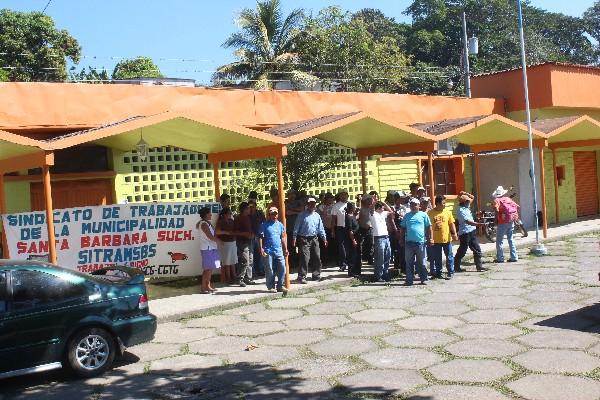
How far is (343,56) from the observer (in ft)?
109

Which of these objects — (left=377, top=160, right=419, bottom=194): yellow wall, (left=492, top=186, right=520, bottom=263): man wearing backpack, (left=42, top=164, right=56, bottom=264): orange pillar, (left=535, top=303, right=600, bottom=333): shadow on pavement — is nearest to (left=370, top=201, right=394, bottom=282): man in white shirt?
(left=492, top=186, right=520, bottom=263): man wearing backpack

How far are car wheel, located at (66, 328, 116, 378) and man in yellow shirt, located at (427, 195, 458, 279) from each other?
6.38 m

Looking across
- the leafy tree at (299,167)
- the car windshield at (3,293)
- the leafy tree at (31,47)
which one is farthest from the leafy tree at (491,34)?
the car windshield at (3,293)

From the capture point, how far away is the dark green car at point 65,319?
20.8 ft

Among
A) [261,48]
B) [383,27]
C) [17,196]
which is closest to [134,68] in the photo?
[261,48]

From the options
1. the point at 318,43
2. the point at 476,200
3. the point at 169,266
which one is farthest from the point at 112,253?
the point at 318,43

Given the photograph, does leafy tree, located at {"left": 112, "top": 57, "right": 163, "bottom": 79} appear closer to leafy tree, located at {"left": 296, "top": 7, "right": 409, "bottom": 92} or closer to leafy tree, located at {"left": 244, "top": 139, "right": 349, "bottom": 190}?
leafy tree, located at {"left": 296, "top": 7, "right": 409, "bottom": 92}

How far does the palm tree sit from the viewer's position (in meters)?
29.8

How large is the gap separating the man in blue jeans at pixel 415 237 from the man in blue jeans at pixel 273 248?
2086mm

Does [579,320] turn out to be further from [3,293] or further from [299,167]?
[299,167]

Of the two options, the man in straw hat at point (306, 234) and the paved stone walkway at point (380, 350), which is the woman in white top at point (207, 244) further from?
the man in straw hat at point (306, 234)

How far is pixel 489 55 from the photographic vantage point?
5444cm

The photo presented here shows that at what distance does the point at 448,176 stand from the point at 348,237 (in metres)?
8.27

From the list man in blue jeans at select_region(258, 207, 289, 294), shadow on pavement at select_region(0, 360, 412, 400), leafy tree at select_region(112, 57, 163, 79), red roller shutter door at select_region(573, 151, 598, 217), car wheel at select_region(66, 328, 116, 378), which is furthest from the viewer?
leafy tree at select_region(112, 57, 163, 79)
